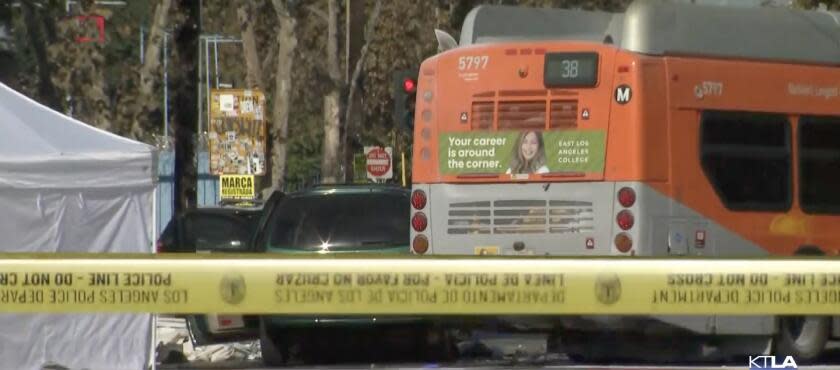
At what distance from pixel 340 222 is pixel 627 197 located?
2875mm

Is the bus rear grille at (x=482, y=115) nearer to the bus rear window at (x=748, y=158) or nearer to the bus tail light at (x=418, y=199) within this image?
the bus tail light at (x=418, y=199)

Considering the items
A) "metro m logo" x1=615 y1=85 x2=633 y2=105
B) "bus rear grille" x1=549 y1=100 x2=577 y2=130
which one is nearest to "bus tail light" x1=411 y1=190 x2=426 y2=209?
"bus rear grille" x1=549 y1=100 x2=577 y2=130

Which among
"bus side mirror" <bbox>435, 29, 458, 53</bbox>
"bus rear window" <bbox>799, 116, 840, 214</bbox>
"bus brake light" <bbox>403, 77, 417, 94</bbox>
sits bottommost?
"bus rear window" <bbox>799, 116, 840, 214</bbox>

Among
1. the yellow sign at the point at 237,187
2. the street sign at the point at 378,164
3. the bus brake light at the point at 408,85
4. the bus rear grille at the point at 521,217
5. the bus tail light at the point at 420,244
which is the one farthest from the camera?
the street sign at the point at 378,164

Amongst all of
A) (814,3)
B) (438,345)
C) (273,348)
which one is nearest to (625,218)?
(438,345)

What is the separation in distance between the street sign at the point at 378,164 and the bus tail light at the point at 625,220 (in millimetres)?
30320

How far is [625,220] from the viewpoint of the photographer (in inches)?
546

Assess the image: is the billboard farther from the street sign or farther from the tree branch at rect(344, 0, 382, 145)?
the street sign

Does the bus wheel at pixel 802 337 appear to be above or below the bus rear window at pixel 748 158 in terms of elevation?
below

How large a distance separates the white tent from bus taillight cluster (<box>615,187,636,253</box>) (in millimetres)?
4008

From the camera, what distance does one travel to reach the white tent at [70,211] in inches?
509

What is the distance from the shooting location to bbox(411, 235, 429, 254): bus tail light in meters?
14.7

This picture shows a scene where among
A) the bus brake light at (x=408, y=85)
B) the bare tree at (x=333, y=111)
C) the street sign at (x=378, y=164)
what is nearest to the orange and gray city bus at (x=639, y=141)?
the bus brake light at (x=408, y=85)

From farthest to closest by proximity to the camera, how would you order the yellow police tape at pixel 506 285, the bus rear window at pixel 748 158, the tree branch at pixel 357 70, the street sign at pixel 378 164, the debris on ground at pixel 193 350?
the street sign at pixel 378 164
the tree branch at pixel 357 70
the debris on ground at pixel 193 350
the bus rear window at pixel 748 158
the yellow police tape at pixel 506 285
